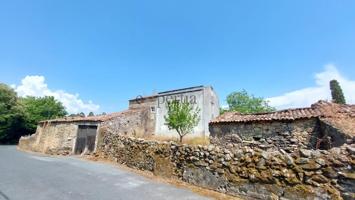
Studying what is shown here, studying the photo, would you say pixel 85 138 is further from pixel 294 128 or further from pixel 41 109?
pixel 41 109

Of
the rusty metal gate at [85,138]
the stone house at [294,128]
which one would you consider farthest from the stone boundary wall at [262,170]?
the rusty metal gate at [85,138]

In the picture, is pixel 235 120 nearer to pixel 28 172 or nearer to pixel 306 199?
pixel 306 199

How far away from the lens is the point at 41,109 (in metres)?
45.1

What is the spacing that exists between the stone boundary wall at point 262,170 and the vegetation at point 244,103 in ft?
156

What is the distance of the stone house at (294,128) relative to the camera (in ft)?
33.9

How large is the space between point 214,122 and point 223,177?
722 centimetres

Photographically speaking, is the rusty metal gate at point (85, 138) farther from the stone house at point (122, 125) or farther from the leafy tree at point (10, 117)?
the leafy tree at point (10, 117)

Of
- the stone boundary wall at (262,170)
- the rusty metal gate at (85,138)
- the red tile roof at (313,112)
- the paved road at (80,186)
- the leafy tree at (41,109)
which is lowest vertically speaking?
the paved road at (80,186)

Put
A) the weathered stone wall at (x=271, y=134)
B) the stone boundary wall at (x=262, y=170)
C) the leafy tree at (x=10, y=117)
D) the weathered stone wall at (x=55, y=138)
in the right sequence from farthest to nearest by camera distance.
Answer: the leafy tree at (x=10, y=117) → the weathered stone wall at (x=55, y=138) → the weathered stone wall at (x=271, y=134) → the stone boundary wall at (x=262, y=170)

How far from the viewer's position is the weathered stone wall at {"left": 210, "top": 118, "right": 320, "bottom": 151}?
11.5 meters

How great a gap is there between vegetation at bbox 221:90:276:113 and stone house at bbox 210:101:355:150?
42.0 m

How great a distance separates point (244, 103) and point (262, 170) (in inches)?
2091

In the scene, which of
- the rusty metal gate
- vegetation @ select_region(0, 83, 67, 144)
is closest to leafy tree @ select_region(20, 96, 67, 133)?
vegetation @ select_region(0, 83, 67, 144)

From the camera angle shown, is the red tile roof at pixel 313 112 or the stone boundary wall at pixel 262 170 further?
the red tile roof at pixel 313 112
